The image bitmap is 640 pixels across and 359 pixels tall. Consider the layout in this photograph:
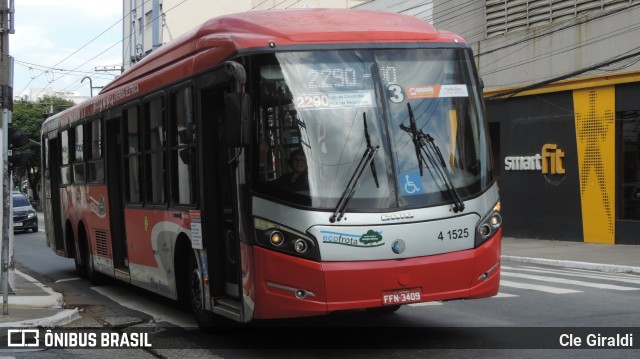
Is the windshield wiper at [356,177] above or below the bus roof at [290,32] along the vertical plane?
below

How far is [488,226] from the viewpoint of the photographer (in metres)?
7.99

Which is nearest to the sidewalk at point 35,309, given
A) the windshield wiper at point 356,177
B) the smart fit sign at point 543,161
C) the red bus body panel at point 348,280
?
the red bus body panel at point 348,280

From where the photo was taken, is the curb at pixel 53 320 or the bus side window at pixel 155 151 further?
the bus side window at pixel 155 151

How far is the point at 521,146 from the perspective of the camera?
24875 mm

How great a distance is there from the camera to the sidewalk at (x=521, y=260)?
10820 millimetres

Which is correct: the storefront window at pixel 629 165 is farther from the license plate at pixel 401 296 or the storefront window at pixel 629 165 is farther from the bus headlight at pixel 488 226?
the license plate at pixel 401 296

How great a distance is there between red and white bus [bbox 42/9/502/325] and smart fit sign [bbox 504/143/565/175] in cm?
1584

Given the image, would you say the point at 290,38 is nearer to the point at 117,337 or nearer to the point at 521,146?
the point at 117,337

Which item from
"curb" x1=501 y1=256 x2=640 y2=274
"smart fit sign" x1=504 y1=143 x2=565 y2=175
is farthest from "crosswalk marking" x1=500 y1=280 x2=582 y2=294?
"smart fit sign" x1=504 y1=143 x2=565 y2=175

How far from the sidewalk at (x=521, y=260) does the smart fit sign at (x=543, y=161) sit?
2017 millimetres

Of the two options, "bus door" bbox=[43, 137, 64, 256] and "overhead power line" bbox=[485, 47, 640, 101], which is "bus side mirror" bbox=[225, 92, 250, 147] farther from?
"overhead power line" bbox=[485, 47, 640, 101]

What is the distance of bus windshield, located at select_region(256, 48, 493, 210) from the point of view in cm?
753

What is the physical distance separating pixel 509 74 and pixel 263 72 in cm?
1860

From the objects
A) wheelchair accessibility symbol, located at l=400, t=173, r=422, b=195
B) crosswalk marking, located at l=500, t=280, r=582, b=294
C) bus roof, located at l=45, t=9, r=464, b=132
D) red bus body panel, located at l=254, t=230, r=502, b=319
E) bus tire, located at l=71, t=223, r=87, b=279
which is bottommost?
crosswalk marking, located at l=500, t=280, r=582, b=294
